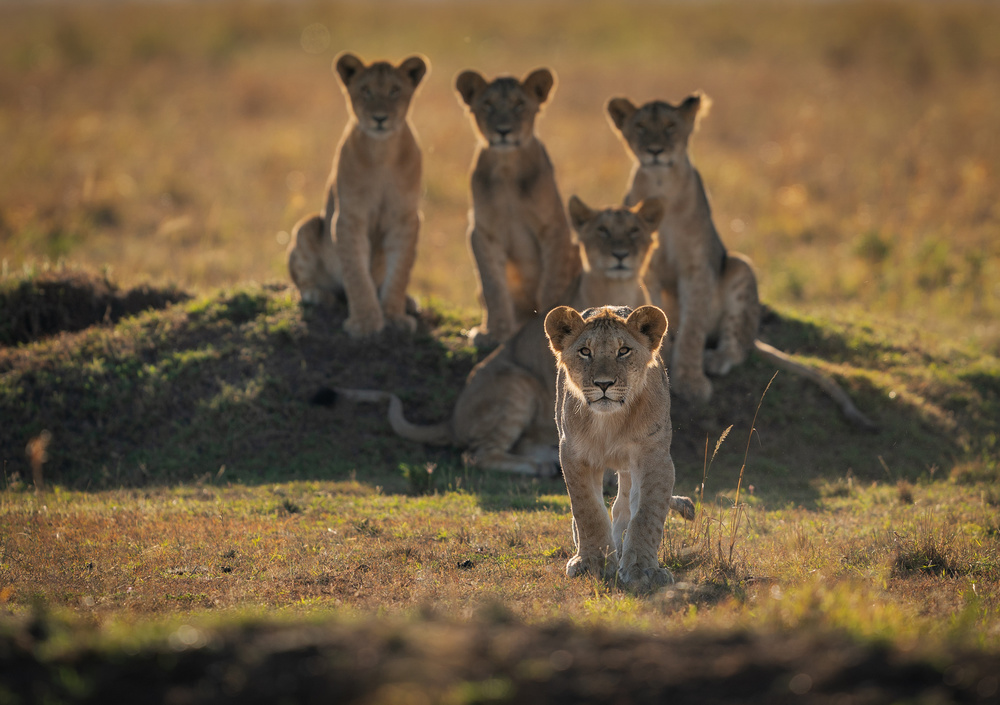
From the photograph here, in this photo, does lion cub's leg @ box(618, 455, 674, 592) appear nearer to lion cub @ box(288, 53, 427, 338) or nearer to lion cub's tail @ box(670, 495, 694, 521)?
lion cub's tail @ box(670, 495, 694, 521)

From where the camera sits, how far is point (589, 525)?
525cm

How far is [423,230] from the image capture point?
54.3ft

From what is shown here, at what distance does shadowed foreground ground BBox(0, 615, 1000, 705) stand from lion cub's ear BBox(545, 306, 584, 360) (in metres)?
2.12

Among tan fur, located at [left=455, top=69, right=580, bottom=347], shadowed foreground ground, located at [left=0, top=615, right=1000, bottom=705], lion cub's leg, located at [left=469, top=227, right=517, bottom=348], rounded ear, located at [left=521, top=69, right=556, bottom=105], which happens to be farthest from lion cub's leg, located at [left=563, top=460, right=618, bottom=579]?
rounded ear, located at [left=521, top=69, right=556, bottom=105]

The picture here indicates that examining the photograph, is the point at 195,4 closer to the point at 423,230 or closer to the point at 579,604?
the point at 423,230

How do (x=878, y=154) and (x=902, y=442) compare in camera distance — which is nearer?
(x=902, y=442)

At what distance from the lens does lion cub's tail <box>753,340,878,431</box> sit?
28.6 feet

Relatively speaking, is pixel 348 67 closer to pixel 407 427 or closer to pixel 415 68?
pixel 415 68

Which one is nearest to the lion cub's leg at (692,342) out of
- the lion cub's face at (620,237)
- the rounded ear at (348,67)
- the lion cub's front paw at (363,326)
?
the lion cub's face at (620,237)

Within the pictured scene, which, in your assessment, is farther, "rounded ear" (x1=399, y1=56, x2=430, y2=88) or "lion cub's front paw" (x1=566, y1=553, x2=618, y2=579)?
"rounded ear" (x1=399, y1=56, x2=430, y2=88)

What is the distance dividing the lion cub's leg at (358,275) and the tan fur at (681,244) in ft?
7.41

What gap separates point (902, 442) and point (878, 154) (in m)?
12.4

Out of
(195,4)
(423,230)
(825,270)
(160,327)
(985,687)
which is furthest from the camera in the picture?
(195,4)

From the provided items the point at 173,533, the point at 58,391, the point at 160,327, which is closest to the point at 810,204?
the point at 160,327
